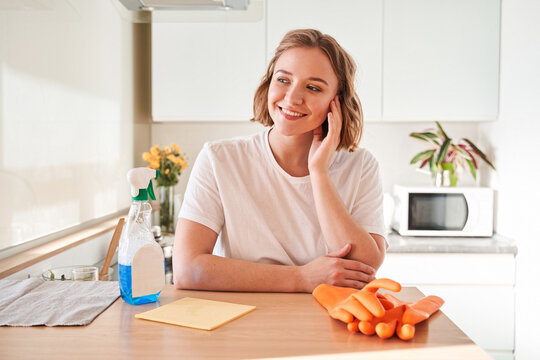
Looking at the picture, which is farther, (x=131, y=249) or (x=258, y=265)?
(x=258, y=265)

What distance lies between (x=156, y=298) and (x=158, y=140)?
7.24ft

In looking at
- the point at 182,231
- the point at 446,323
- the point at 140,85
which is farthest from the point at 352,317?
the point at 140,85

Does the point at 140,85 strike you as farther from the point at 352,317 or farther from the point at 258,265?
the point at 352,317

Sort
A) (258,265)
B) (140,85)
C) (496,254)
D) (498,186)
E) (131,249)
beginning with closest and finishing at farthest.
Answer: (131,249) → (258,265) → (496,254) → (498,186) → (140,85)

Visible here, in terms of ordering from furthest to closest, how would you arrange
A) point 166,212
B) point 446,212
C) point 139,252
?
point 166,212, point 446,212, point 139,252

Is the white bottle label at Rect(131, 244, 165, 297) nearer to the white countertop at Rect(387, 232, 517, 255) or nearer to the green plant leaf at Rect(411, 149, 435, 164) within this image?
the white countertop at Rect(387, 232, 517, 255)

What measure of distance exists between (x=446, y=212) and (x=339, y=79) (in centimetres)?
148

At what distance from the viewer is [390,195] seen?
9.97 feet

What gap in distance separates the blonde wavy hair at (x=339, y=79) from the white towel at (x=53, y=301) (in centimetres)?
74

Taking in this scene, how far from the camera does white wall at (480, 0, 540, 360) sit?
2.31m

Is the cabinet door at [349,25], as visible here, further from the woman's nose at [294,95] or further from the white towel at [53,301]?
the white towel at [53,301]

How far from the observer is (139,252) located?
3.23ft

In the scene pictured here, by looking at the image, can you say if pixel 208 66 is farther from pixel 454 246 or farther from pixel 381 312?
pixel 381 312

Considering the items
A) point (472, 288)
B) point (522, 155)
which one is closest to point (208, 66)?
point (522, 155)
